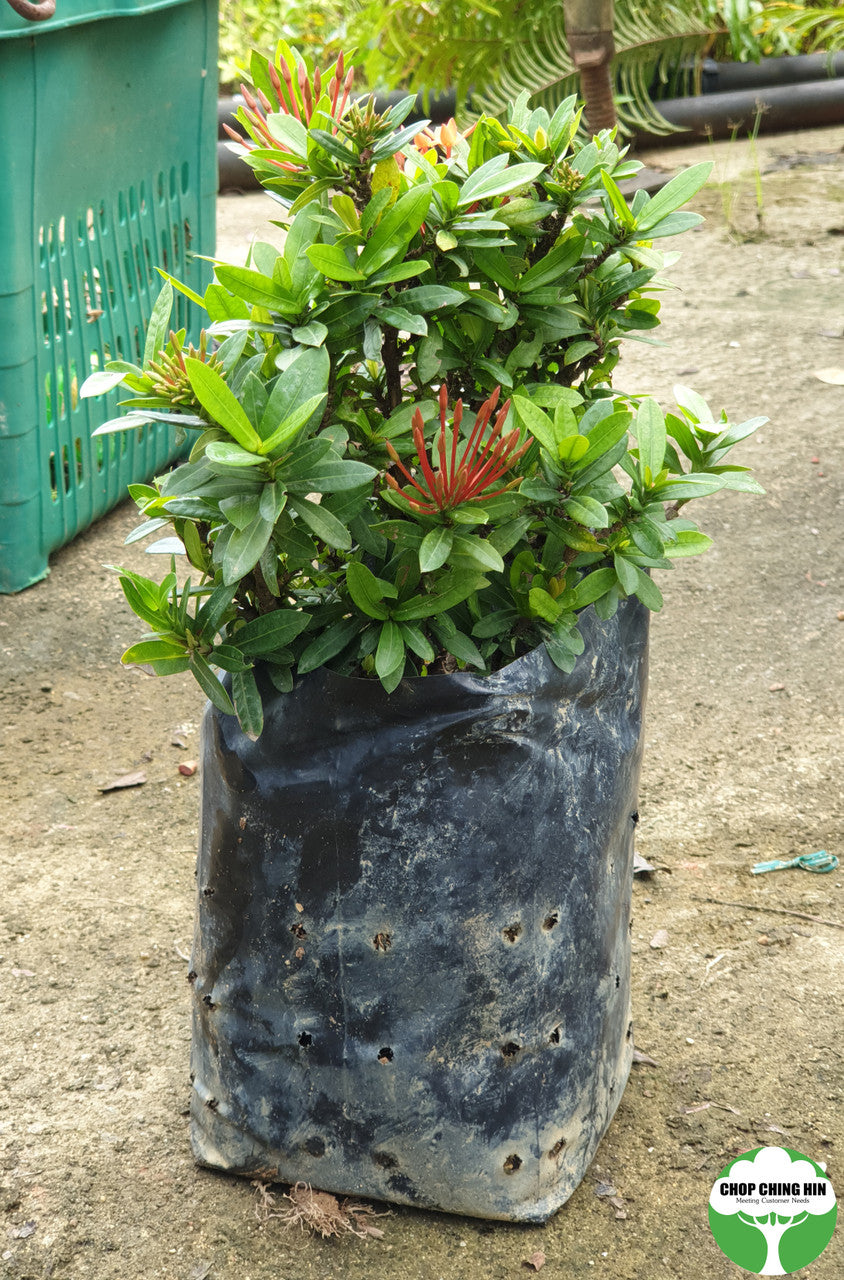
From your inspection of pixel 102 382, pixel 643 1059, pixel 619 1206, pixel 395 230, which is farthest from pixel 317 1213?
pixel 395 230

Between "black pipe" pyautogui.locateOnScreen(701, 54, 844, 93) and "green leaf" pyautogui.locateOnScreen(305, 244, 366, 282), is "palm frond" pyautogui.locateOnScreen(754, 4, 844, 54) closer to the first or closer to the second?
"black pipe" pyautogui.locateOnScreen(701, 54, 844, 93)

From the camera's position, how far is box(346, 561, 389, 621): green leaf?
116cm

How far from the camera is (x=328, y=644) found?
1210mm

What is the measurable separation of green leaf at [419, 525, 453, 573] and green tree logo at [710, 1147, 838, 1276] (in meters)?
0.88

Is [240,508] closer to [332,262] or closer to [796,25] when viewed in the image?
[332,262]

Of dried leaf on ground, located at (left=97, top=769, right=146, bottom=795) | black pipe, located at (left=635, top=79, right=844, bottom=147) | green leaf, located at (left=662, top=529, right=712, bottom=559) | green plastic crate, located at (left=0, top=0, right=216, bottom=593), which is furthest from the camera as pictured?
black pipe, located at (left=635, top=79, right=844, bottom=147)

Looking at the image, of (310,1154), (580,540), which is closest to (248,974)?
(310,1154)

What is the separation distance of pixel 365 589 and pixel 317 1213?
756mm

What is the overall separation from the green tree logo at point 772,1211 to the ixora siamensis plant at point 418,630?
18cm

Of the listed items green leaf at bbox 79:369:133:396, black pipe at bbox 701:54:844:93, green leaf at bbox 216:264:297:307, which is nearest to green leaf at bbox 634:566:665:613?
green leaf at bbox 216:264:297:307

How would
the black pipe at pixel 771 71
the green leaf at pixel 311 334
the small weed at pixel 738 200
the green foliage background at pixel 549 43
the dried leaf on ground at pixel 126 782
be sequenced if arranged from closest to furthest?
1. the green leaf at pixel 311 334
2. the dried leaf on ground at pixel 126 782
3. the small weed at pixel 738 200
4. the green foliage background at pixel 549 43
5. the black pipe at pixel 771 71

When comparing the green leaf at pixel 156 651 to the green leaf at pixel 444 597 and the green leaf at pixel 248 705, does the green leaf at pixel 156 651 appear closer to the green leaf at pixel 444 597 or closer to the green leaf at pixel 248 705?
the green leaf at pixel 248 705

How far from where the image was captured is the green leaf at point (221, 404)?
38.4 inches

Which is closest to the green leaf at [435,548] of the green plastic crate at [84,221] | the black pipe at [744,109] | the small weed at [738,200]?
the green plastic crate at [84,221]
